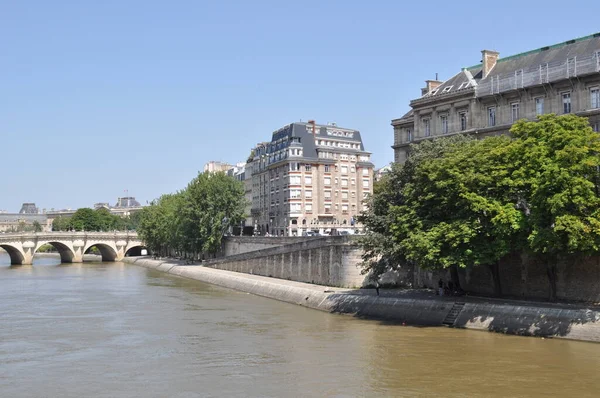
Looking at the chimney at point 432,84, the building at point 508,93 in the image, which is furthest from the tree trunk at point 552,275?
the chimney at point 432,84

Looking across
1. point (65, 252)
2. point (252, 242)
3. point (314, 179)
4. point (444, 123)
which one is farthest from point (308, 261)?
point (65, 252)

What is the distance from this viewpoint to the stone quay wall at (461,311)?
32.9m

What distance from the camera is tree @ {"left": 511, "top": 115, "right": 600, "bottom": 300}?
32.8m

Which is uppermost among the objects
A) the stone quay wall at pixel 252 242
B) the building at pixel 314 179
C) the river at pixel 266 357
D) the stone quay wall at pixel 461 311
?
the building at pixel 314 179

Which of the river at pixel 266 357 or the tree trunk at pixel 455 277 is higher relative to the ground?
the tree trunk at pixel 455 277

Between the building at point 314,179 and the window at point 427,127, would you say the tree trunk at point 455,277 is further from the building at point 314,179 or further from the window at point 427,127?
the building at point 314,179

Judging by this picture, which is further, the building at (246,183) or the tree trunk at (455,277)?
the building at (246,183)

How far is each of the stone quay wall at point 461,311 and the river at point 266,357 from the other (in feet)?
3.24

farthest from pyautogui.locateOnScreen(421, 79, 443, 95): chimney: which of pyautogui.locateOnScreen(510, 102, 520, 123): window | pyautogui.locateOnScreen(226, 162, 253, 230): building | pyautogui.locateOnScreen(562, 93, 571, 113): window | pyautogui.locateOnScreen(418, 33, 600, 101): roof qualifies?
pyautogui.locateOnScreen(226, 162, 253, 230): building

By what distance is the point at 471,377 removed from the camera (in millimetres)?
26938

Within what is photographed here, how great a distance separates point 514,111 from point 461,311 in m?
20.7

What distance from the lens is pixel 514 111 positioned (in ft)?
173

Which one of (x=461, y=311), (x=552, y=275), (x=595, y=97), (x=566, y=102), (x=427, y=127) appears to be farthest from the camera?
(x=427, y=127)

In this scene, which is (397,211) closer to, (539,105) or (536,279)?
(536,279)
